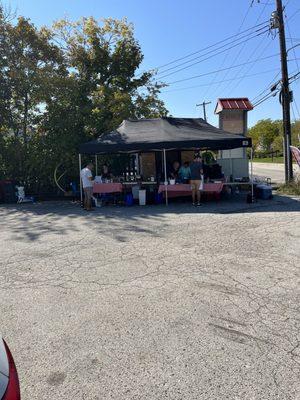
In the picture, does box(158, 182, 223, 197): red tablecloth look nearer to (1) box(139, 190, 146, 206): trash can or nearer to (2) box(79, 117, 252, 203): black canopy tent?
(1) box(139, 190, 146, 206): trash can

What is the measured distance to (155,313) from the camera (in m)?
4.34

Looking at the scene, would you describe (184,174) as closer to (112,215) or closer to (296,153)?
(112,215)

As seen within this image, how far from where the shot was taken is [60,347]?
363 centimetres

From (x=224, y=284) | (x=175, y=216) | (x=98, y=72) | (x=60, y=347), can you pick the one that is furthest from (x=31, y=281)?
(x=98, y=72)

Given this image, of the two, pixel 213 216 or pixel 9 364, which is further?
pixel 213 216

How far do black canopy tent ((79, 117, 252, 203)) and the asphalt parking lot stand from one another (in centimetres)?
510

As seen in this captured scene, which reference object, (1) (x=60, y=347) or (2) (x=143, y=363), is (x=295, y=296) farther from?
(1) (x=60, y=347)

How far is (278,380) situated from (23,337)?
247 cm

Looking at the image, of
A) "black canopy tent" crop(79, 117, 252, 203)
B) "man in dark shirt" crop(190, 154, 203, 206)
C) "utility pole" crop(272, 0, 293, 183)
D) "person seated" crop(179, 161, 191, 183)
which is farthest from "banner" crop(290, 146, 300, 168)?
"man in dark shirt" crop(190, 154, 203, 206)

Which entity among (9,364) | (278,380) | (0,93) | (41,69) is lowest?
(278,380)

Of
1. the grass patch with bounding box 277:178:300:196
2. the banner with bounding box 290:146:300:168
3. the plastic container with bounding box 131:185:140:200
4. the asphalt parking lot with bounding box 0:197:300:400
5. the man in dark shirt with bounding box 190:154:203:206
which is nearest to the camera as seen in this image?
the asphalt parking lot with bounding box 0:197:300:400

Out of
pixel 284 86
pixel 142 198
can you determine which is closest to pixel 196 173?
pixel 142 198

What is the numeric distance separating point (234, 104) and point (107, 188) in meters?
12.5

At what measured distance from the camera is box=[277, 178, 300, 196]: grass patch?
15.6 metres
